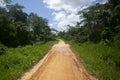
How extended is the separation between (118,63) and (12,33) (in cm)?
3468

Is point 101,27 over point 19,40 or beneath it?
over

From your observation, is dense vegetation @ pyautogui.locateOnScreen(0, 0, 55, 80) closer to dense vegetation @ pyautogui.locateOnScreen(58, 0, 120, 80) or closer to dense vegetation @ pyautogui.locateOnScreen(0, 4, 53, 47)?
dense vegetation @ pyautogui.locateOnScreen(0, 4, 53, 47)

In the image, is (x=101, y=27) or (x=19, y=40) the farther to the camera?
(x=19, y=40)

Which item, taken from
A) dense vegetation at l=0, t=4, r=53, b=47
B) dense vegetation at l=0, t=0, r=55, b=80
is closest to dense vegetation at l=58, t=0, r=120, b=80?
dense vegetation at l=0, t=0, r=55, b=80

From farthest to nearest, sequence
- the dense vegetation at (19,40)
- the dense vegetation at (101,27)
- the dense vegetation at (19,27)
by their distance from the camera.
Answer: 1. the dense vegetation at (19,27)
2. the dense vegetation at (101,27)
3. the dense vegetation at (19,40)

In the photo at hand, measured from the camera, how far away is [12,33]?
164 feet

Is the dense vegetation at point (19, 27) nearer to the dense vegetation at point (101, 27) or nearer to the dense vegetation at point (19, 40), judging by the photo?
the dense vegetation at point (19, 40)

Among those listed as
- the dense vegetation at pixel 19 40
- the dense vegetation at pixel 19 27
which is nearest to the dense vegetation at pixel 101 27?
the dense vegetation at pixel 19 40

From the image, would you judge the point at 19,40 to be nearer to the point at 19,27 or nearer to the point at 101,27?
the point at 19,27

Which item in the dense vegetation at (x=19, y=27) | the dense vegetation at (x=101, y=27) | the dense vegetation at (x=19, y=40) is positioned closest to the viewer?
the dense vegetation at (x=19, y=40)

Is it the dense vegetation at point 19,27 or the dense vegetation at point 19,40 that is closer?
the dense vegetation at point 19,40

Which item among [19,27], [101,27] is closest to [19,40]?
[19,27]

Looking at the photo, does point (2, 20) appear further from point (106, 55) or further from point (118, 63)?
point (118, 63)

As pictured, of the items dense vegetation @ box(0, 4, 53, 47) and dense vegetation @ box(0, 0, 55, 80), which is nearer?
dense vegetation @ box(0, 0, 55, 80)
